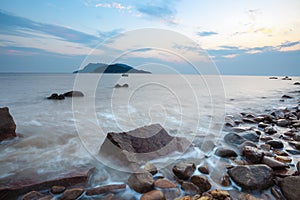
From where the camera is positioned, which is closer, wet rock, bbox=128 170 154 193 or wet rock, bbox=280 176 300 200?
wet rock, bbox=280 176 300 200

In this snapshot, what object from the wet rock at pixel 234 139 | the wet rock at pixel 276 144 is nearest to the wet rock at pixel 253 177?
the wet rock at pixel 234 139

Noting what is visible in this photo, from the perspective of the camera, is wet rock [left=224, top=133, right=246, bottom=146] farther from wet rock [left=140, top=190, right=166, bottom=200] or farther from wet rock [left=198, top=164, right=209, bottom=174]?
wet rock [left=140, top=190, right=166, bottom=200]

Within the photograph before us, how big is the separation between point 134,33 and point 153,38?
0.48 meters

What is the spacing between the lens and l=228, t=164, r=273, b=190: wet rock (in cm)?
238

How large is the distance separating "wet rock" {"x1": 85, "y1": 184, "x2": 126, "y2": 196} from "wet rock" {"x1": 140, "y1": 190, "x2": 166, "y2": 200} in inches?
15.6

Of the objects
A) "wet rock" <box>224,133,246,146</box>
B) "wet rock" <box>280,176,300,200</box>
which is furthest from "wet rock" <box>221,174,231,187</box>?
"wet rock" <box>224,133,246,146</box>

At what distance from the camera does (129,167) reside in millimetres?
2877

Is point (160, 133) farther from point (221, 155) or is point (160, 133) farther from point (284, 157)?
point (284, 157)

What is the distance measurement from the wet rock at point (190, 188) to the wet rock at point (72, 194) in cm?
145

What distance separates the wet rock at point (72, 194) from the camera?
7.23 ft

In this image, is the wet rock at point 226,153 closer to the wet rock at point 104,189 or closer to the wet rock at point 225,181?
the wet rock at point 225,181

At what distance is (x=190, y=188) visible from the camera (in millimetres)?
2404

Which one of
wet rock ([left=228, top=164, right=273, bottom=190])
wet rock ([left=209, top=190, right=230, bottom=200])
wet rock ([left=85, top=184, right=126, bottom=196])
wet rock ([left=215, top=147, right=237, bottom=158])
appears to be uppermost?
wet rock ([left=228, top=164, right=273, bottom=190])

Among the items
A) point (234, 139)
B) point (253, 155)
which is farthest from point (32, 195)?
point (234, 139)
